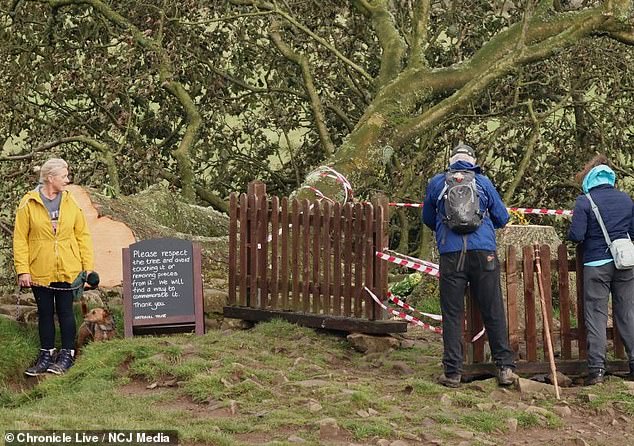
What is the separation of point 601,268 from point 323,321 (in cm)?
264

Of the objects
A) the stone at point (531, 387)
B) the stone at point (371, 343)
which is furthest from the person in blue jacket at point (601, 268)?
the stone at point (371, 343)

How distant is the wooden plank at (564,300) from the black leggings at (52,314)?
14.2 feet

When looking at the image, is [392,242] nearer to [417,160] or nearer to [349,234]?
[417,160]

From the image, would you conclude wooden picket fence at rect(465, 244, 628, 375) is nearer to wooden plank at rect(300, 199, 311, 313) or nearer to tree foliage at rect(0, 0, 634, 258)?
wooden plank at rect(300, 199, 311, 313)

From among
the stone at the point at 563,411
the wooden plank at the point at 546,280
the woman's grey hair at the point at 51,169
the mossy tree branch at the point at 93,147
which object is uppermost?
the mossy tree branch at the point at 93,147

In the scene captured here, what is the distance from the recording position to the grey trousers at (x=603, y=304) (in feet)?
31.8

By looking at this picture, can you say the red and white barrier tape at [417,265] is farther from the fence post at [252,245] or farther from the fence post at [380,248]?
the fence post at [252,245]

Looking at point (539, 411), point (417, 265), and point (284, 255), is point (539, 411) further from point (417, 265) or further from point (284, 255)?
point (284, 255)

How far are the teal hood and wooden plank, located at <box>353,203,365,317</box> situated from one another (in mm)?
2081

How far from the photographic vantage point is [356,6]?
15555 millimetres

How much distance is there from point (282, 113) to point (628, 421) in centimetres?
954

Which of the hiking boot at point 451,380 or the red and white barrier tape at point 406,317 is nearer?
the hiking boot at point 451,380

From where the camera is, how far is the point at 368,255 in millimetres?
10539

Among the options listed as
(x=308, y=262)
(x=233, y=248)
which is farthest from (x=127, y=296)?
(x=308, y=262)
